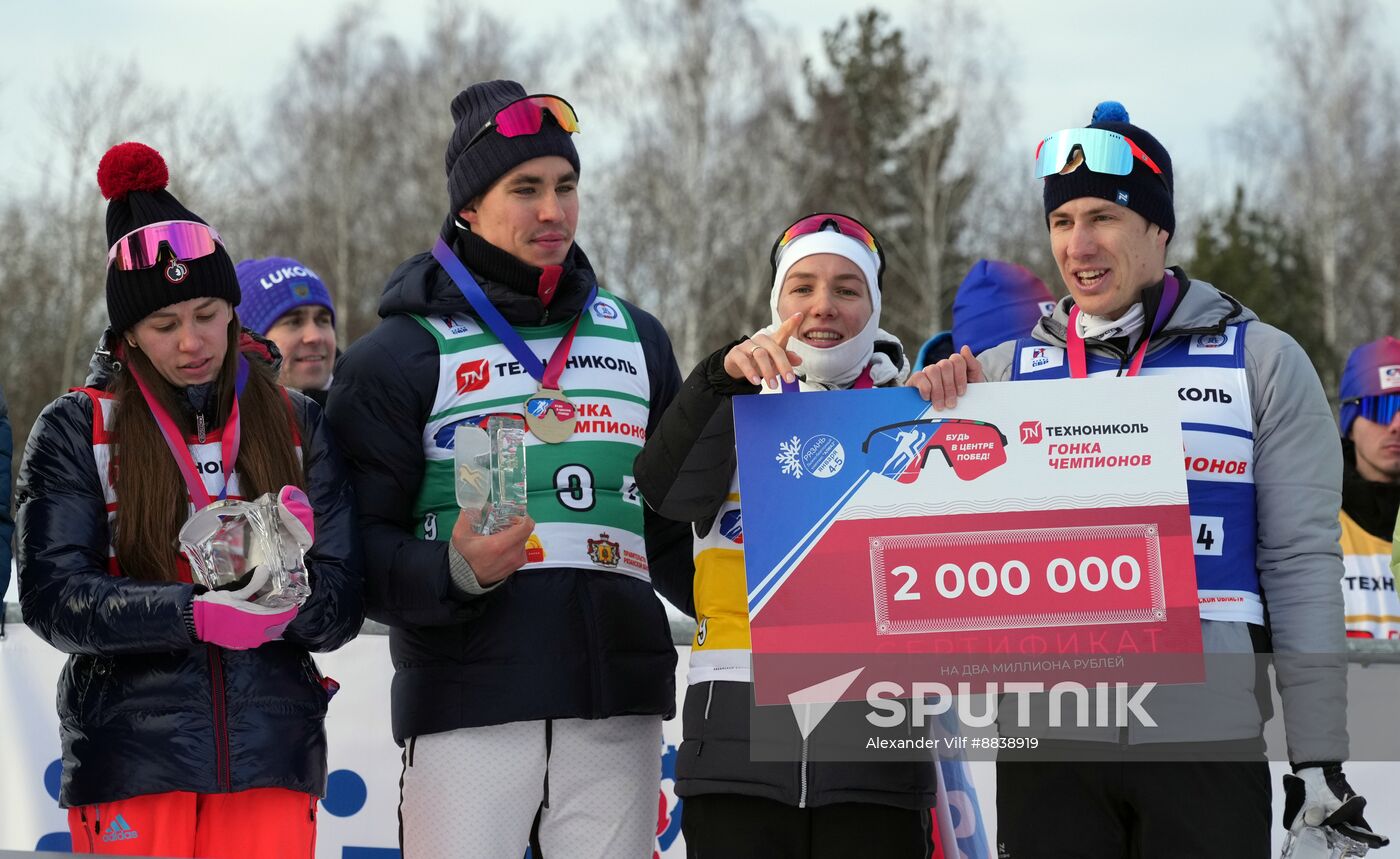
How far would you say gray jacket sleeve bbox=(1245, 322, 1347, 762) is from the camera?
130 inches

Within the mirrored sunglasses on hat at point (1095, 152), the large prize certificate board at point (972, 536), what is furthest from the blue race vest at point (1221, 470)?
the mirrored sunglasses on hat at point (1095, 152)

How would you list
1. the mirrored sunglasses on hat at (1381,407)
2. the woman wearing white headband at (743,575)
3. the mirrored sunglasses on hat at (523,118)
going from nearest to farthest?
1. the woman wearing white headband at (743,575)
2. the mirrored sunglasses on hat at (523,118)
3. the mirrored sunglasses on hat at (1381,407)

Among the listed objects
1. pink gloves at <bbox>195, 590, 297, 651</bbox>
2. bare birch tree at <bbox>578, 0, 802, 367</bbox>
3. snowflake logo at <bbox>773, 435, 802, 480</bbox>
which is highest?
bare birch tree at <bbox>578, 0, 802, 367</bbox>

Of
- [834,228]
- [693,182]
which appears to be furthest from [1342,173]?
[834,228]

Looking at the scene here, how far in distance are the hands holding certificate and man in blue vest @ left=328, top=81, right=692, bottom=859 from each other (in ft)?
2.06

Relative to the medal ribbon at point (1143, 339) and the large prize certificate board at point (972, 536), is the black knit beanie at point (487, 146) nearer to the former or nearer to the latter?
the large prize certificate board at point (972, 536)

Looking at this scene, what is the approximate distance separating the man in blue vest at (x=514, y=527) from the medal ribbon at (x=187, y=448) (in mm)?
268

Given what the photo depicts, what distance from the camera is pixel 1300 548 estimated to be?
332 cm

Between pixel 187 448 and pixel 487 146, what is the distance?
3.37ft

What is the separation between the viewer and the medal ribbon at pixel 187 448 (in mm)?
3588

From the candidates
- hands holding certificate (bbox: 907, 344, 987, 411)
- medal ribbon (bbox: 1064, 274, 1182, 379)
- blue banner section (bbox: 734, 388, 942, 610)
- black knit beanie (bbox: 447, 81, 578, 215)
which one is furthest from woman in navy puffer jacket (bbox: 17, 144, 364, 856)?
medal ribbon (bbox: 1064, 274, 1182, 379)

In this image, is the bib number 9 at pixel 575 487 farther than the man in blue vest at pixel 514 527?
Yes

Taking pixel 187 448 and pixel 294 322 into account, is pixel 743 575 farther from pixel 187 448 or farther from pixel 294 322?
pixel 294 322

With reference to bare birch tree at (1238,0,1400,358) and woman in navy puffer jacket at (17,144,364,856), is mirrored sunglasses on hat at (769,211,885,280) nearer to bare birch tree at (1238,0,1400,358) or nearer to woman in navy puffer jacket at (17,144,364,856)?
woman in navy puffer jacket at (17,144,364,856)
